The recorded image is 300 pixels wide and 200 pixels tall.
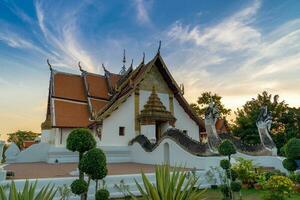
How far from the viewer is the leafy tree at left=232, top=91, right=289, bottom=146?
1768 centimetres

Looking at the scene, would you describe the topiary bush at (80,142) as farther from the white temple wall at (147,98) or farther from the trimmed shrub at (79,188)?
the white temple wall at (147,98)

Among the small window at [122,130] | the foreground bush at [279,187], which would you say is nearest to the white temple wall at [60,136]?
the small window at [122,130]

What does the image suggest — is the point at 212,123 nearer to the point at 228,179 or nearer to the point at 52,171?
the point at 228,179

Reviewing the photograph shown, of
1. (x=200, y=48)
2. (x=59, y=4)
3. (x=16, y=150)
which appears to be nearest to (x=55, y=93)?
(x=16, y=150)

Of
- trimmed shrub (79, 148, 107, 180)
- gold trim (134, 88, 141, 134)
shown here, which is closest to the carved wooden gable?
gold trim (134, 88, 141, 134)

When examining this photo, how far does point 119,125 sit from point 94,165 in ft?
31.9

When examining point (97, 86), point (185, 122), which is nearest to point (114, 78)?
point (97, 86)

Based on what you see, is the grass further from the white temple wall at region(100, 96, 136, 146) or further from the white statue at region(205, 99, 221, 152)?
the white temple wall at region(100, 96, 136, 146)

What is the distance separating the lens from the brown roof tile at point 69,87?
16641 millimetres

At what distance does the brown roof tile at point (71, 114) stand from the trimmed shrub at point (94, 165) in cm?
999

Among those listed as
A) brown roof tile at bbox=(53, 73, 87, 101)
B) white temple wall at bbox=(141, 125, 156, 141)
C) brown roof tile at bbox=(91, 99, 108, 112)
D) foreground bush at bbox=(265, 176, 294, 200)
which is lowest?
foreground bush at bbox=(265, 176, 294, 200)

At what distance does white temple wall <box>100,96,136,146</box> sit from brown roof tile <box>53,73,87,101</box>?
10.8 ft

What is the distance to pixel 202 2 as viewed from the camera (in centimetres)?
1002

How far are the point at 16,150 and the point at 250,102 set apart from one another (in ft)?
52.1
